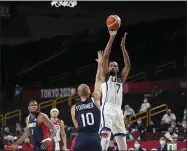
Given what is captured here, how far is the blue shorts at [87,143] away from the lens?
878 centimetres

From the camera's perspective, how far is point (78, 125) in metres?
8.97

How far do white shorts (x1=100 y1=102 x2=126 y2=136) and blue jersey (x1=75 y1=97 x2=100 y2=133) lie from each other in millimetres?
1330

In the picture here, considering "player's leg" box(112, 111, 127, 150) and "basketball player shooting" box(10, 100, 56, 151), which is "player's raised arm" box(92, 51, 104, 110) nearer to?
"player's leg" box(112, 111, 127, 150)

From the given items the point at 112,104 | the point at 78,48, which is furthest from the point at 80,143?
the point at 78,48

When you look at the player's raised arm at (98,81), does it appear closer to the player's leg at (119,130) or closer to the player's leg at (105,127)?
the player's leg at (105,127)

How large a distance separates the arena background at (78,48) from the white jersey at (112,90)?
14.5m

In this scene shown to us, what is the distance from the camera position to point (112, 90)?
10375 millimetres

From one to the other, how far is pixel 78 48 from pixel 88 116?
18905mm

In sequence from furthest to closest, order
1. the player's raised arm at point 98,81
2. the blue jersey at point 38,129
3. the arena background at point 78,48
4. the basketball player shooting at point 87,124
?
1. the arena background at point 78,48
2. the blue jersey at point 38,129
3. the player's raised arm at point 98,81
4. the basketball player shooting at point 87,124

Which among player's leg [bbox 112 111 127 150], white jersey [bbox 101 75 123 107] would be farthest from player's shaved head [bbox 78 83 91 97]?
player's leg [bbox 112 111 127 150]

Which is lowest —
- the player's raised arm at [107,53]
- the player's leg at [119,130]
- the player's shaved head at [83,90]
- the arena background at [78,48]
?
the player's leg at [119,130]

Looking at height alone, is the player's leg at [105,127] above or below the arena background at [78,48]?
below

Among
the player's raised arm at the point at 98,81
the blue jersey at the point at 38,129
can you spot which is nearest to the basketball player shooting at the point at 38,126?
the blue jersey at the point at 38,129

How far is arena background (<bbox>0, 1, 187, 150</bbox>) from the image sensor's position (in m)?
25.6
